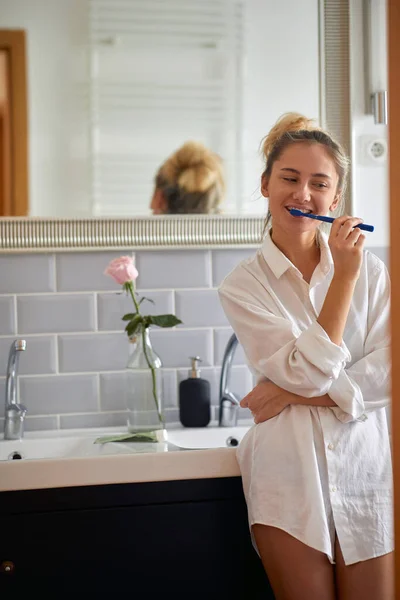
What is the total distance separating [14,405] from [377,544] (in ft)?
2.67

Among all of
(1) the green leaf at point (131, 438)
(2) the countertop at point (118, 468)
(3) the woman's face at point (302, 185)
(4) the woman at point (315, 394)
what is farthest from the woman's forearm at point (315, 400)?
(1) the green leaf at point (131, 438)

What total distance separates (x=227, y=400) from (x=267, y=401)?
447mm

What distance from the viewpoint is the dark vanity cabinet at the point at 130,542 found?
1323mm

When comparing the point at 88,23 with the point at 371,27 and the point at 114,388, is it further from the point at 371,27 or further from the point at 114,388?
the point at 114,388

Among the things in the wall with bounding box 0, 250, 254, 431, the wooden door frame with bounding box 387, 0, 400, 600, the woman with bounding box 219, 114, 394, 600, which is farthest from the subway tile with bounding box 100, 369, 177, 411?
the wooden door frame with bounding box 387, 0, 400, 600

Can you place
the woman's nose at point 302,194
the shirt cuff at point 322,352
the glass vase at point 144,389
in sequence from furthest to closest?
the glass vase at point 144,389
the woman's nose at point 302,194
the shirt cuff at point 322,352

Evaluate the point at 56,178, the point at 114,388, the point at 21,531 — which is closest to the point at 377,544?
the point at 21,531

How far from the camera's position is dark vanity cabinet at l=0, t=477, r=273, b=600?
1323 mm

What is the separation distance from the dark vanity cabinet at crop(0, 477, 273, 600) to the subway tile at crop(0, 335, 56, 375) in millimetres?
448

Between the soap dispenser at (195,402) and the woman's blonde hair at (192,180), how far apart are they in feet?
1.17

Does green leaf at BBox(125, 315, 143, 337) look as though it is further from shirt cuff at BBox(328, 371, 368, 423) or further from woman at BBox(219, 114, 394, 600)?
shirt cuff at BBox(328, 371, 368, 423)

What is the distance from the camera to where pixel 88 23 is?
5.60 feet

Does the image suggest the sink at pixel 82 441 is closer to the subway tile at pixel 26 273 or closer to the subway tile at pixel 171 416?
the subway tile at pixel 171 416

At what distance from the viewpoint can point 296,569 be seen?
1.16m
